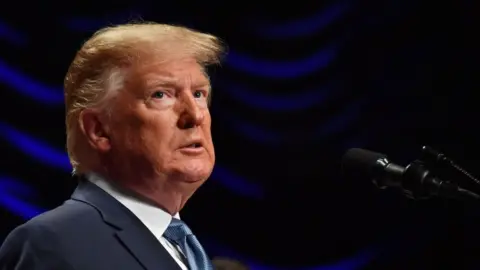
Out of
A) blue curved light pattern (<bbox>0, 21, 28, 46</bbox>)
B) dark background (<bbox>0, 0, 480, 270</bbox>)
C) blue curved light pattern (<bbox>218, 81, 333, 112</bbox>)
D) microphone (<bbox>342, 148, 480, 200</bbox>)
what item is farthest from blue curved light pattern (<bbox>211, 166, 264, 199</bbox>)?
microphone (<bbox>342, 148, 480, 200</bbox>)

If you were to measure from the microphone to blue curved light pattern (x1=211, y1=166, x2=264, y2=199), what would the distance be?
1281 millimetres

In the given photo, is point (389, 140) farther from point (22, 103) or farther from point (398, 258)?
point (22, 103)

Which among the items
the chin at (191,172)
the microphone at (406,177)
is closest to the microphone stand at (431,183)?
the microphone at (406,177)

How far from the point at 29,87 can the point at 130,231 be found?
113 centimetres

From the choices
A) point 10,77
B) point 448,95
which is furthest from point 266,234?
point 10,77

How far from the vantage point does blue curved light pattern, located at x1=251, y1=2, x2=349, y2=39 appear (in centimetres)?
272

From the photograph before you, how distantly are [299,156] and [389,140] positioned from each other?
0.29m

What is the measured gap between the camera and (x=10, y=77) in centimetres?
246

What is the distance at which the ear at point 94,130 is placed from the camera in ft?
5.22

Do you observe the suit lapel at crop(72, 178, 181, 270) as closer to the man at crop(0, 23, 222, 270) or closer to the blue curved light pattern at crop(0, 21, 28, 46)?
the man at crop(0, 23, 222, 270)

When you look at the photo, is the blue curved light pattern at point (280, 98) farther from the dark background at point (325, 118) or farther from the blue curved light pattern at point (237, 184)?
the blue curved light pattern at point (237, 184)

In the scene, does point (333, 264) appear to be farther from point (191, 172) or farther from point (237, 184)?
point (191, 172)

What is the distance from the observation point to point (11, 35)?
2.46 metres

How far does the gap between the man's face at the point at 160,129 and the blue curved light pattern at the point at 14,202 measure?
37.6 inches
